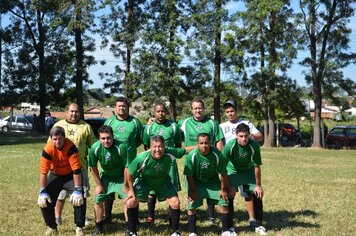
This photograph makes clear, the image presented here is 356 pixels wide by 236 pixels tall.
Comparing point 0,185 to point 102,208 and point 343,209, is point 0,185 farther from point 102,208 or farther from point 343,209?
point 343,209

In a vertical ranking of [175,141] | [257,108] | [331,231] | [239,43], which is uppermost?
[239,43]

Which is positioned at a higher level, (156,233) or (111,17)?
(111,17)

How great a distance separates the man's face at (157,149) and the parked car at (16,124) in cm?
3678

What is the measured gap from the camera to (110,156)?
6855 mm

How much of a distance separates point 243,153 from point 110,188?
193cm

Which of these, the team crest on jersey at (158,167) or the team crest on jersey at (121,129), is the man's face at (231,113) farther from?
the team crest on jersey at (121,129)

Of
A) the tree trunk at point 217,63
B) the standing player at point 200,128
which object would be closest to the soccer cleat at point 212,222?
the standing player at point 200,128

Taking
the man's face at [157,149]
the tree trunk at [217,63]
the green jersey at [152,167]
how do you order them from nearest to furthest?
the man's face at [157,149] → the green jersey at [152,167] → the tree trunk at [217,63]

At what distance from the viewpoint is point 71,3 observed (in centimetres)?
3400

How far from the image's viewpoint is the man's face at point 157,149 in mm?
6371

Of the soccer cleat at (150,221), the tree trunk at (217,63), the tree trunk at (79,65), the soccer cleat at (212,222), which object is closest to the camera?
the soccer cleat at (212,222)

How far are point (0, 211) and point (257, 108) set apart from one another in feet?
79.5

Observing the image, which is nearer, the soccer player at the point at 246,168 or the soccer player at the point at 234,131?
the soccer player at the point at 246,168

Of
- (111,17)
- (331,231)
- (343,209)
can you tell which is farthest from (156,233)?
(111,17)
